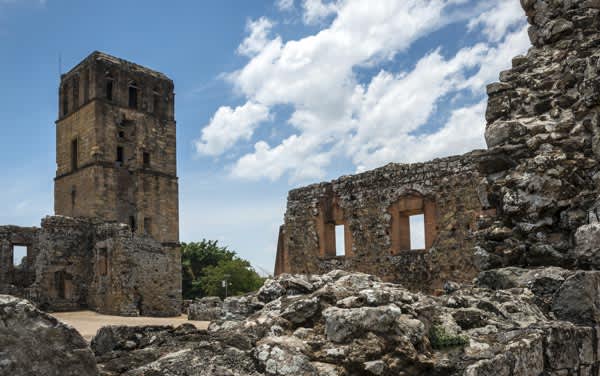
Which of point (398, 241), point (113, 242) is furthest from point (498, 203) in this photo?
point (113, 242)

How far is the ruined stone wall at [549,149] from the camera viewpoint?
13.6 ft

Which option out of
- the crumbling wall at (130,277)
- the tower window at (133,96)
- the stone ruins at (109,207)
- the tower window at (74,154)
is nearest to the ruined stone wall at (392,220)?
the crumbling wall at (130,277)

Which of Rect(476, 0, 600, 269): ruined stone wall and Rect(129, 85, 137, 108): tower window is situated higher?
Rect(129, 85, 137, 108): tower window

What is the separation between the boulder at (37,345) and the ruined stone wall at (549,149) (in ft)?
10.8

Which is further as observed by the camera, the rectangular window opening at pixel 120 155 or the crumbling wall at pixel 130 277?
the rectangular window opening at pixel 120 155

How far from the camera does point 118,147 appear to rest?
30.6 m

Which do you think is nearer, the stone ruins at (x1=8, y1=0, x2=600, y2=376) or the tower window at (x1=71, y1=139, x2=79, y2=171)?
the stone ruins at (x1=8, y1=0, x2=600, y2=376)

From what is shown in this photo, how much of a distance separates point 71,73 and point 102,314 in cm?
1692

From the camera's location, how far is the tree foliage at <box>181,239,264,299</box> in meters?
32.8

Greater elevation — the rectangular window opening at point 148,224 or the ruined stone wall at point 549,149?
the rectangular window opening at point 148,224

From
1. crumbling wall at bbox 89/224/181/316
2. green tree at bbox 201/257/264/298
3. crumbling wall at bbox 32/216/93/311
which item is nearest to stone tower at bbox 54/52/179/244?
green tree at bbox 201/257/264/298

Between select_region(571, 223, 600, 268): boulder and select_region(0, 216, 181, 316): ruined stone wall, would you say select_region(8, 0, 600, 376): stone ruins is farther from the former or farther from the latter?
select_region(0, 216, 181, 316): ruined stone wall

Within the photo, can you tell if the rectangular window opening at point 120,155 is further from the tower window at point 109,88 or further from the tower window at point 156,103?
the tower window at point 156,103

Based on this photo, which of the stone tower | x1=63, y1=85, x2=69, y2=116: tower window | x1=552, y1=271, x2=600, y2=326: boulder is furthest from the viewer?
x1=63, y1=85, x2=69, y2=116: tower window
